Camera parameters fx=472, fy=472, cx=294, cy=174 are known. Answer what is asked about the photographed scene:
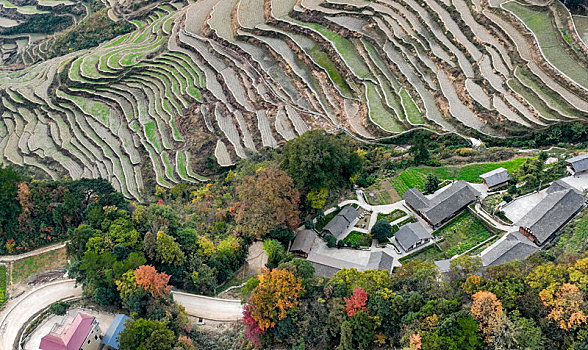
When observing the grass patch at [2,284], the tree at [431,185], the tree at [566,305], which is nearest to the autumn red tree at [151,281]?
the grass patch at [2,284]

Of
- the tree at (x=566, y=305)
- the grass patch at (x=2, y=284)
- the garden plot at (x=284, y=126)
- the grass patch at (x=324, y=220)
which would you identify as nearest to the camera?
the tree at (x=566, y=305)

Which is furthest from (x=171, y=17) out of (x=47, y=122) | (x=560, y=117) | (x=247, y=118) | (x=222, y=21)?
(x=560, y=117)

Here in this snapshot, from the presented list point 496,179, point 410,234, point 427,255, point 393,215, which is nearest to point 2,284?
point 393,215

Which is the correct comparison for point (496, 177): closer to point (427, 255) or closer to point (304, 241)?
point (427, 255)

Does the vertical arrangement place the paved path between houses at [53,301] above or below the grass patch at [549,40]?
below

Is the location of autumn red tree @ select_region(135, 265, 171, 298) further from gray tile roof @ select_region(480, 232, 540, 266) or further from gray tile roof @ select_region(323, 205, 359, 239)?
gray tile roof @ select_region(480, 232, 540, 266)

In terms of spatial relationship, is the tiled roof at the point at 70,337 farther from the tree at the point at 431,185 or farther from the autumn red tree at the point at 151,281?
the tree at the point at 431,185

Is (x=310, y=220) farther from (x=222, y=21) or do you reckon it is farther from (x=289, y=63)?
(x=222, y=21)
